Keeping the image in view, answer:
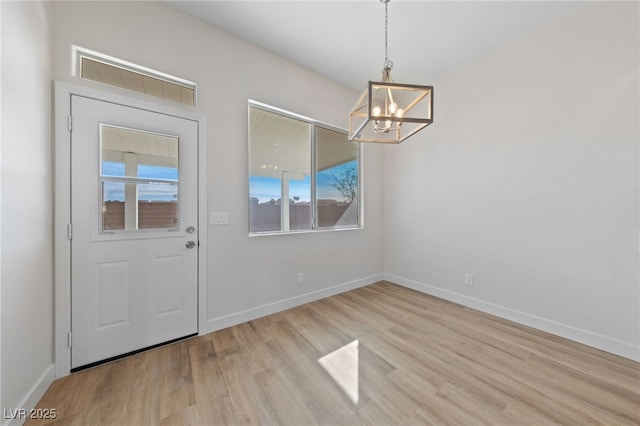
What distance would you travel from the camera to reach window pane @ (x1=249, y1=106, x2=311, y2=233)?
2.77 m

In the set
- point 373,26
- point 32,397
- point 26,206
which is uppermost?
point 373,26

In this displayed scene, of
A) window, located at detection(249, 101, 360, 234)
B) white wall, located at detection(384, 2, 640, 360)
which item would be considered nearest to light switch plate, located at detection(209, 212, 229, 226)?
window, located at detection(249, 101, 360, 234)

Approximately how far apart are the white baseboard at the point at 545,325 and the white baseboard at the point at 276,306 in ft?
3.67

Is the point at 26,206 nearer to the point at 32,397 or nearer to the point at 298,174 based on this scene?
the point at 32,397

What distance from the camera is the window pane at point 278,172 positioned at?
9.09ft

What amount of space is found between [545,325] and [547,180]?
1517mm

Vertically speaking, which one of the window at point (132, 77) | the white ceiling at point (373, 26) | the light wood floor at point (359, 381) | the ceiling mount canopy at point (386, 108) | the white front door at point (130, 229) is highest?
the white ceiling at point (373, 26)

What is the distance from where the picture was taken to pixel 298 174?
3150 mm

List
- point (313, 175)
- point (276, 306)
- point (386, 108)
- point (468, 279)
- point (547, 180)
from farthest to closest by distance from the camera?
point (313, 175) < point (468, 279) < point (276, 306) < point (547, 180) < point (386, 108)

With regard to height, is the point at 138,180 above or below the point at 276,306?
above

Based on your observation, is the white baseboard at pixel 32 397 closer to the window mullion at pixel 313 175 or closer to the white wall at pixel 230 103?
the white wall at pixel 230 103

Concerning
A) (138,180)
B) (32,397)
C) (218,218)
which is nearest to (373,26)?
(218,218)

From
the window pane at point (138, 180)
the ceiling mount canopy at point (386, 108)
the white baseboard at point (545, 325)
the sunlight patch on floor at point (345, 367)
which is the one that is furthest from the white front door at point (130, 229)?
the white baseboard at point (545, 325)

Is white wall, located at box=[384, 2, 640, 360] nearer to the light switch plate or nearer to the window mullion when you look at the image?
the window mullion
